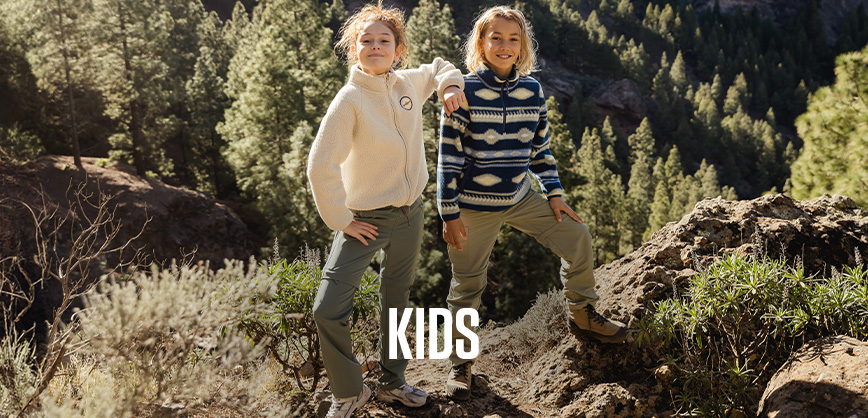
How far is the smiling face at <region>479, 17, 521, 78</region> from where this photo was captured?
2861 millimetres

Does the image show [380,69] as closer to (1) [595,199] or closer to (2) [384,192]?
(2) [384,192]

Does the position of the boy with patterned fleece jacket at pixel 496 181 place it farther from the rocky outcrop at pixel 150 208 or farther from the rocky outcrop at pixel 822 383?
the rocky outcrop at pixel 150 208

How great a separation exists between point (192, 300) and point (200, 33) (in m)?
28.1

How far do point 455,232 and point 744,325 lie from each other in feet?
4.75

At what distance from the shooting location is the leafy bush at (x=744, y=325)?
2.62m

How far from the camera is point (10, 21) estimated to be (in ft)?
56.0

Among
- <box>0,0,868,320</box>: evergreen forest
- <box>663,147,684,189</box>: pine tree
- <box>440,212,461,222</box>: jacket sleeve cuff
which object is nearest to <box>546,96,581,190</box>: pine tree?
<box>0,0,868,320</box>: evergreen forest

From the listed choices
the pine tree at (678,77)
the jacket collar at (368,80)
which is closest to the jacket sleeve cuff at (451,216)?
the jacket collar at (368,80)

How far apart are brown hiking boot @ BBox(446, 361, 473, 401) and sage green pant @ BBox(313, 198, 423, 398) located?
301 mm

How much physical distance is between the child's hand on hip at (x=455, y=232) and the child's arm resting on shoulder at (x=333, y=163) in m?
0.57

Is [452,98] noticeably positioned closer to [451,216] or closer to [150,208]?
[451,216]

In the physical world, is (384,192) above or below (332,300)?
above

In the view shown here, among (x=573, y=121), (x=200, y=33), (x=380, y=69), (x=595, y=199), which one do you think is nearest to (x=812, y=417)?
(x=380, y=69)

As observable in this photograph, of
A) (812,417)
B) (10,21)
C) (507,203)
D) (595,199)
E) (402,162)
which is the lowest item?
(595,199)
